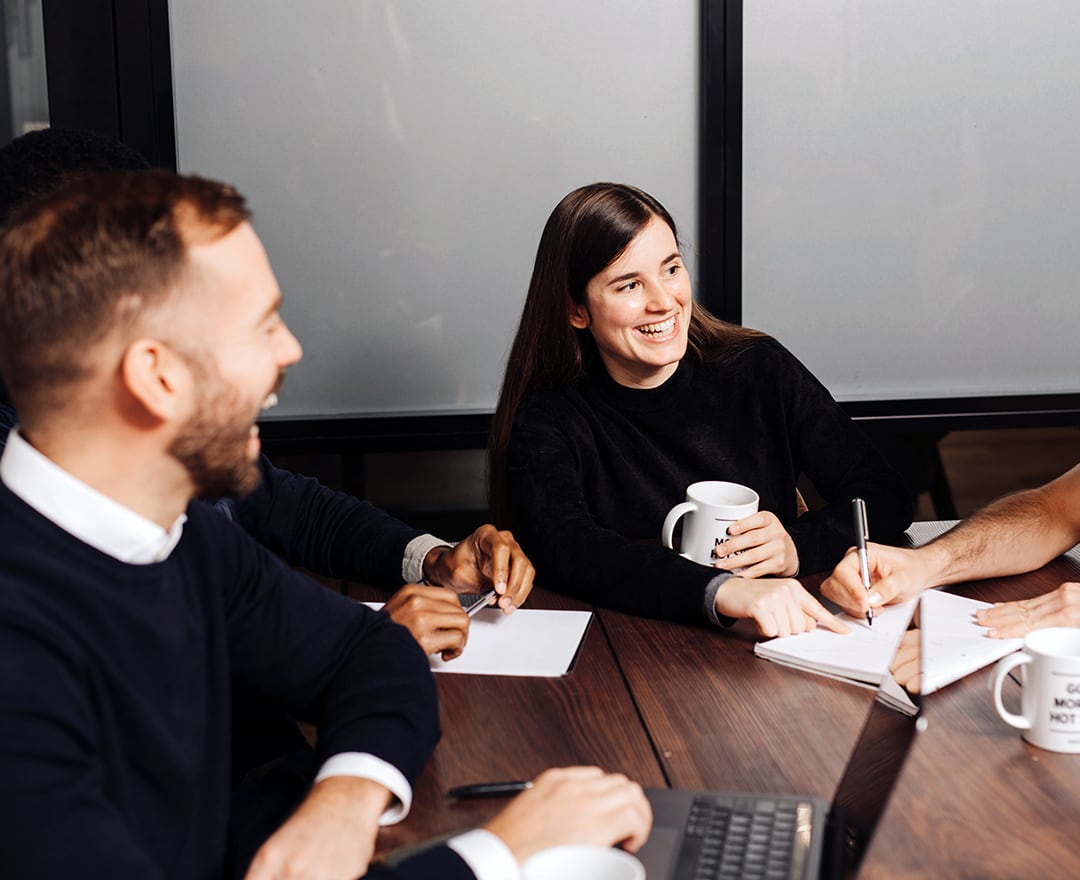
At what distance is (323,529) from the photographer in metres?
1.87

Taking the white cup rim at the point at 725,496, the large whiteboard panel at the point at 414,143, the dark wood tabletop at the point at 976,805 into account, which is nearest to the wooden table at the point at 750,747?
the dark wood tabletop at the point at 976,805

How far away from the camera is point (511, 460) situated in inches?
81.1

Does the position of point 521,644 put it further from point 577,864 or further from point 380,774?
point 577,864

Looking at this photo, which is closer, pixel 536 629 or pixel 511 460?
pixel 536 629

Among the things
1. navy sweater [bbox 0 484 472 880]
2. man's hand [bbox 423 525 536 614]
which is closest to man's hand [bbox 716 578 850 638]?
man's hand [bbox 423 525 536 614]

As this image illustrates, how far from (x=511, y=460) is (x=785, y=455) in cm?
49

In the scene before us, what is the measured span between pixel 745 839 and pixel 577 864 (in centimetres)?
16

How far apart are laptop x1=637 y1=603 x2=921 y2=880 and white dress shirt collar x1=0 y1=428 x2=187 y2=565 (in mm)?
471

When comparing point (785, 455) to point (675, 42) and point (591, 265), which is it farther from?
point (675, 42)

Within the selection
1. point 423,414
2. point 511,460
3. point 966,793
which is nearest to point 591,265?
point 511,460

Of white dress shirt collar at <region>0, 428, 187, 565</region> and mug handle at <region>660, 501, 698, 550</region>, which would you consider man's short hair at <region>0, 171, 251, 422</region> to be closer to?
white dress shirt collar at <region>0, 428, 187, 565</region>

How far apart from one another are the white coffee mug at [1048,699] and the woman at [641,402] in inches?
30.4

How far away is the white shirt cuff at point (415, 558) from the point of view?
69.6 inches

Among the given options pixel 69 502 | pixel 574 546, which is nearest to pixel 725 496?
pixel 574 546
